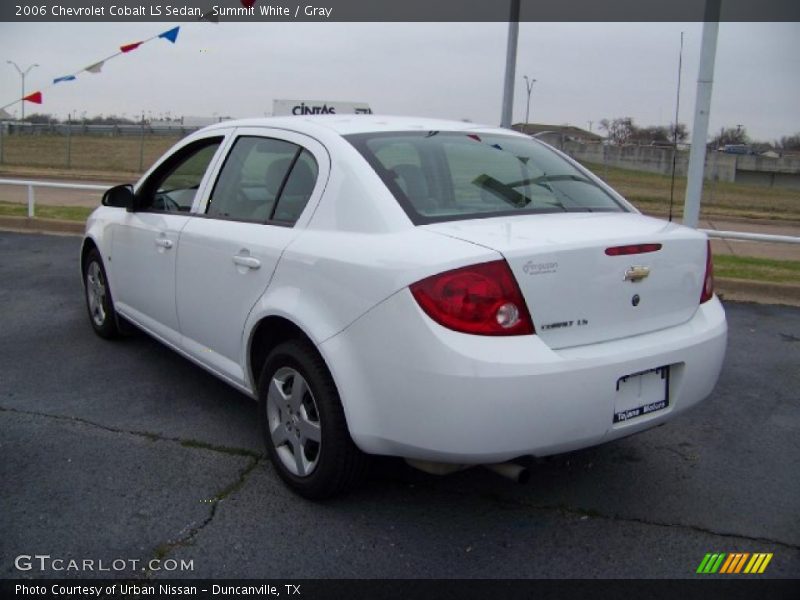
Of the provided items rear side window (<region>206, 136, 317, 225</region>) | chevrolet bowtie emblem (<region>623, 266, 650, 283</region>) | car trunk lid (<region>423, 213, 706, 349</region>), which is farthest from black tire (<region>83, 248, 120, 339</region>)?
chevrolet bowtie emblem (<region>623, 266, 650, 283</region>)

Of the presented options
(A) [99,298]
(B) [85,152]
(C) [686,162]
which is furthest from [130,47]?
(B) [85,152]

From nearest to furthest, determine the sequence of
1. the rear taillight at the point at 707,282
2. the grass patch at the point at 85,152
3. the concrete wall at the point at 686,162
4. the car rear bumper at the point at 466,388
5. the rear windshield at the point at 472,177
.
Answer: the car rear bumper at the point at 466,388 → the rear windshield at the point at 472,177 → the rear taillight at the point at 707,282 → the concrete wall at the point at 686,162 → the grass patch at the point at 85,152

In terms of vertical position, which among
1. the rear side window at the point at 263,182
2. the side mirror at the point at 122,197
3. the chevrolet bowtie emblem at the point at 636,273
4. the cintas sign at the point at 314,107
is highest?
the cintas sign at the point at 314,107

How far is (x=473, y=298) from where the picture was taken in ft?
9.45

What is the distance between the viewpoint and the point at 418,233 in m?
3.12

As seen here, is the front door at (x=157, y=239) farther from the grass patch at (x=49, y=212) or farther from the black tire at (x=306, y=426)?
the grass patch at (x=49, y=212)

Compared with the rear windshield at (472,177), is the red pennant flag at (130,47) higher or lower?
higher

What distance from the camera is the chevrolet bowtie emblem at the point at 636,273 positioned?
10.4ft

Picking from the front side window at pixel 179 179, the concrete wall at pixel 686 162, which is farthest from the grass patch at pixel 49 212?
the concrete wall at pixel 686 162

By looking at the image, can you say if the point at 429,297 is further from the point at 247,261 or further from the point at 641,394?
the point at 247,261

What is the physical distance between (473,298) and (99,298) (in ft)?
12.5

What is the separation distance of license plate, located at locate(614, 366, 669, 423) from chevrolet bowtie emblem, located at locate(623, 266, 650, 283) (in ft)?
1.19

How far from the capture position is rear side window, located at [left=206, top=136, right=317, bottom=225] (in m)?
3.75

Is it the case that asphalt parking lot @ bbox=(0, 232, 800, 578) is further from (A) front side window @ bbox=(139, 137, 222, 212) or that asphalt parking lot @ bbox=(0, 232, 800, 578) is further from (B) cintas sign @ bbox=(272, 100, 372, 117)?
(B) cintas sign @ bbox=(272, 100, 372, 117)
